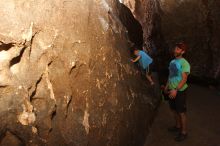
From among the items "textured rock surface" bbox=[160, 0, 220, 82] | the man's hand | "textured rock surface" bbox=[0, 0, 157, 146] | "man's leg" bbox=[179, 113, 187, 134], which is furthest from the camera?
"textured rock surface" bbox=[160, 0, 220, 82]

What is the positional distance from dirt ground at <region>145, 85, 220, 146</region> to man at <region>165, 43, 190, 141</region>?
22 cm

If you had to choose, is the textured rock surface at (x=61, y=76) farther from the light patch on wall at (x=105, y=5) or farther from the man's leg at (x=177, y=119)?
the man's leg at (x=177, y=119)

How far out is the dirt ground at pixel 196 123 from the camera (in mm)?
5289

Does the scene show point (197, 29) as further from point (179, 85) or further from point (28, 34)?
point (28, 34)

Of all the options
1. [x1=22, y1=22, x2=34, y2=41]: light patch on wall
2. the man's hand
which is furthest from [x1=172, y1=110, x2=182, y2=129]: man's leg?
[x1=22, y1=22, x2=34, y2=41]: light patch on wall

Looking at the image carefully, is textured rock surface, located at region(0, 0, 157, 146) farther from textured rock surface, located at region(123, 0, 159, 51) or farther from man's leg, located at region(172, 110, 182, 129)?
textured rock surface, located at region(123, 0, 159, 51)

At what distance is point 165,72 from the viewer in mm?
8125

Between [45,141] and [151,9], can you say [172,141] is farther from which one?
[151,9]

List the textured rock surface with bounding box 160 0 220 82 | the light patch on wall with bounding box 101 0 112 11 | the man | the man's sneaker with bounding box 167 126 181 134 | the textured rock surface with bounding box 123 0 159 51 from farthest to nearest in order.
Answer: the textured rock surface with bounding box 123 0 159 51, the textured rock surface with bounding box 160 0 220 82, the man's sneaker with bounding box 167 126 181 134, the man, the light patch on wall with bounding box 101 0 112 11

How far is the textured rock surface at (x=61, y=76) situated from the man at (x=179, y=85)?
3.14 feet

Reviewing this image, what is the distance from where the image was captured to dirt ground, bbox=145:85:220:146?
529cm

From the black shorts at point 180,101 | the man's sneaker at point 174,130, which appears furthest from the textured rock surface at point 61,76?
the man's sneaker at point 174,130

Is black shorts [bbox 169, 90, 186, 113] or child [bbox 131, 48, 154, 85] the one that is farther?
child [bbox 131, 48, 154, 85]

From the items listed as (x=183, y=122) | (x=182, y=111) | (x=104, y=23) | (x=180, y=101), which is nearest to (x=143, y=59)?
(x=180, y=101)
